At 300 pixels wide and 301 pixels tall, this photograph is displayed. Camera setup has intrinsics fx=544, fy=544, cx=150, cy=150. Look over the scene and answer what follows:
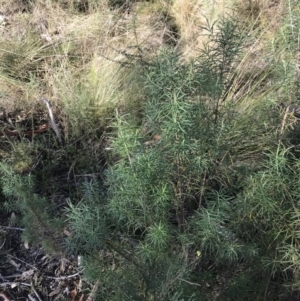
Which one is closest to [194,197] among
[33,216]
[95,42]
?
[33,216]

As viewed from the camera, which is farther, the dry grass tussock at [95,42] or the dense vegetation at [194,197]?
the dry grass tussock at [95,42]

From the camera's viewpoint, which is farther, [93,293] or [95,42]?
[95,42]

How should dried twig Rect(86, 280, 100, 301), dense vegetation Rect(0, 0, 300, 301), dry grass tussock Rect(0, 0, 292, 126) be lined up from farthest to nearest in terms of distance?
1. dry grass tussock Rect(0, 0, 292, 126)
2. dried twig Rect(86, 280, 100, 301)
3. dense vegetation Rect(0, 0, 300, 301)

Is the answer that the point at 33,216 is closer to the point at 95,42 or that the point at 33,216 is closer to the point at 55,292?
the point at 55,292

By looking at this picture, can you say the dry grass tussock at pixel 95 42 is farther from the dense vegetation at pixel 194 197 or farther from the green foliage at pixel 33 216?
Result: the green foliage at pixel 33 216

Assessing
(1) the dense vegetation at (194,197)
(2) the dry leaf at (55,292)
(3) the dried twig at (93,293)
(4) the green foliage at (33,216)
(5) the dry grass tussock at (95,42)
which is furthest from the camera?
(5) the dry grass tussock at (95,42)

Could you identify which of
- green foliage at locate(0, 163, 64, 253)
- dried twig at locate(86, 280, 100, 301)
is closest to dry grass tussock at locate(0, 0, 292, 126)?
green foliage at locate(0, 163, 64, 253)

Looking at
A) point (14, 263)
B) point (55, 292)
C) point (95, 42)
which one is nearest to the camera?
point (55, 292)

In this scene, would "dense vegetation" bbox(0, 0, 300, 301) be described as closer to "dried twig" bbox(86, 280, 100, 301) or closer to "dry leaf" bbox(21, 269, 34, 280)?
"dried twig" bbox(86, 280, 100, 301)

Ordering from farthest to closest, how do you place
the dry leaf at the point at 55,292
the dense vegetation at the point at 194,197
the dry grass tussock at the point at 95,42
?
the dry grass tussock at the point at 95,42 → the dry leaf at the point at 55,292 → the dense vegetation at the point at 194,197


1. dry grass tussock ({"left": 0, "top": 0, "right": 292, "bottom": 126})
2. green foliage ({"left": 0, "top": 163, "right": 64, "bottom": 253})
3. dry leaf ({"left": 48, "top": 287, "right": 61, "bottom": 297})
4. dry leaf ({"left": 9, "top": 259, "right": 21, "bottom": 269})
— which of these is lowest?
dry leaf ({"left": 48, "top": 287, "right": 61, "bottom": 297})

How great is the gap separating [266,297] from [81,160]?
1.39 m

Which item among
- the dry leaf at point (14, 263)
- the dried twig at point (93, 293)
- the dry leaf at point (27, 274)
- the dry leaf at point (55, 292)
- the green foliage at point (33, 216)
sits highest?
the green foliage at point (33, 216)

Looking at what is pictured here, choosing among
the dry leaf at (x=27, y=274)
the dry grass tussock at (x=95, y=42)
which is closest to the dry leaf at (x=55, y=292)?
the dry leaf at (x=27, y=274)
